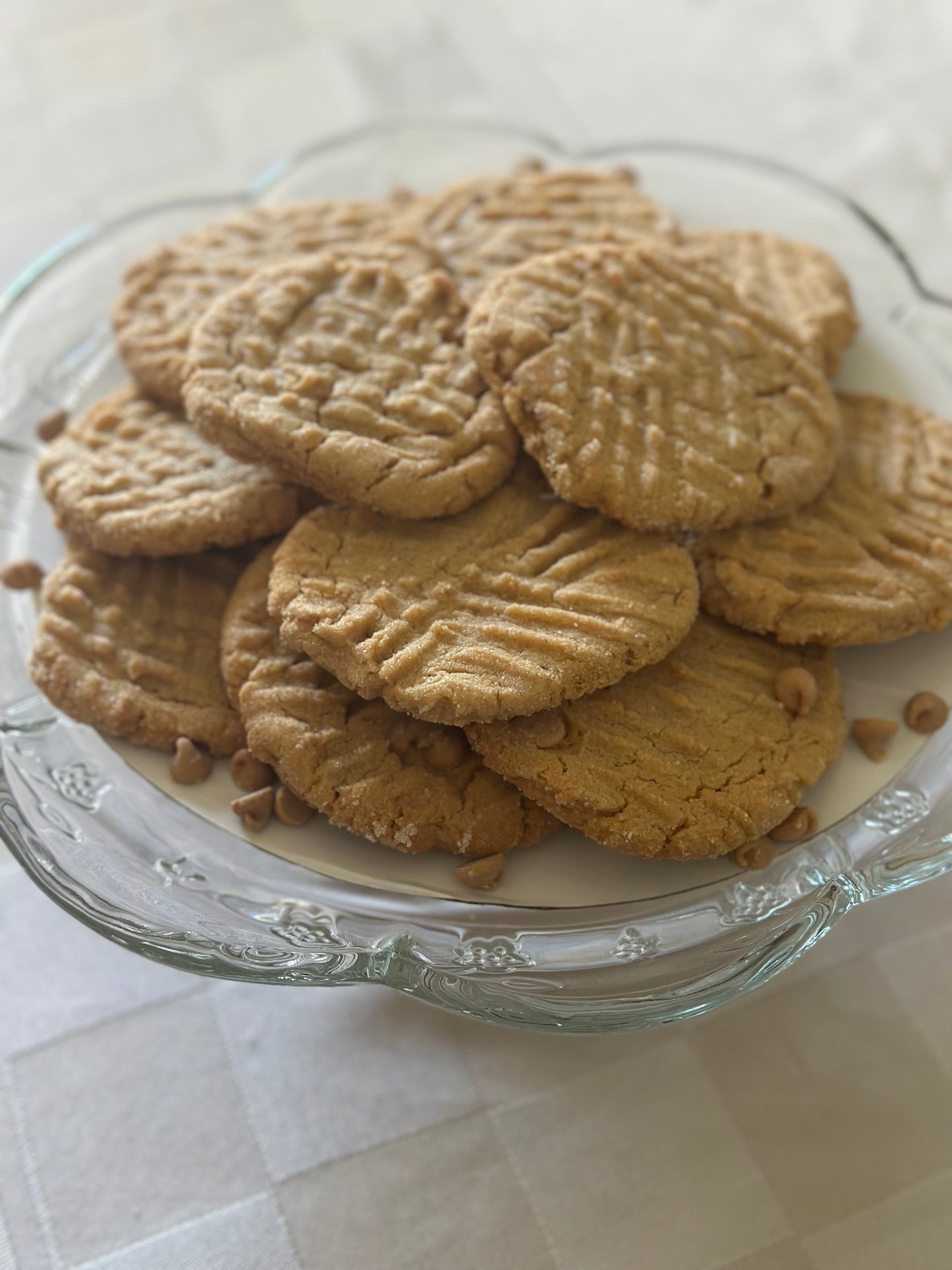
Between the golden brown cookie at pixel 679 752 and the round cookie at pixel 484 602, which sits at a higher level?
the round cookie at pixel 484 602

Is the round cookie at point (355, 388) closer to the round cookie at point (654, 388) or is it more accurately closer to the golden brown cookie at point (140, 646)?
the round cookie at point (654, 388)

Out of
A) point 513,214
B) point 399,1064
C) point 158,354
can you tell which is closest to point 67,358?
point 158,354

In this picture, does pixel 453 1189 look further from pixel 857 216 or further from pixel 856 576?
pixel 857 216

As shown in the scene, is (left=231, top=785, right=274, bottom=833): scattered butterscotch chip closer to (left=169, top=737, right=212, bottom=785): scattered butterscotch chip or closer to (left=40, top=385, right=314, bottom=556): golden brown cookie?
(left=169, top=737, right=212, bottom=785): scattered butterscotch chip

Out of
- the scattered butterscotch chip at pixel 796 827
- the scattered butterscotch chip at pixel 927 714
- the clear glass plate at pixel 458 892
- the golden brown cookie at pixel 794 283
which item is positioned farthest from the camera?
the golden brown cookie at pixel 794 283

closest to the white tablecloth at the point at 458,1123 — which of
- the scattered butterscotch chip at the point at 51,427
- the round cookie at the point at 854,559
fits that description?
the round cookie at the point at 854,559

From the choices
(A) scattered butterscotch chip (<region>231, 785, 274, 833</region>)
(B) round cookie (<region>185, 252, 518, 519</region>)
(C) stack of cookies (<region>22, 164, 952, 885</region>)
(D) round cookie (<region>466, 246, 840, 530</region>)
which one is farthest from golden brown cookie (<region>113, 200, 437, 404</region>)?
(A) scattered butterscotch chip (<region>231, 785, 274, 833</region>)

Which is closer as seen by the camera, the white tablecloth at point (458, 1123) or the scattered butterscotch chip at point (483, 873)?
the scattered butterscotch chip at point (483, 873)

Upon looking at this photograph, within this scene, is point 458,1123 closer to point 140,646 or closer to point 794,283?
point 140,646

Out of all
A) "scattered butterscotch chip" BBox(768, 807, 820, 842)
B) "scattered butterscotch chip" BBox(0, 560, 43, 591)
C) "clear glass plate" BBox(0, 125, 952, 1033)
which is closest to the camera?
"clear glass plate" BBox(0, 125, 952, 1033)
